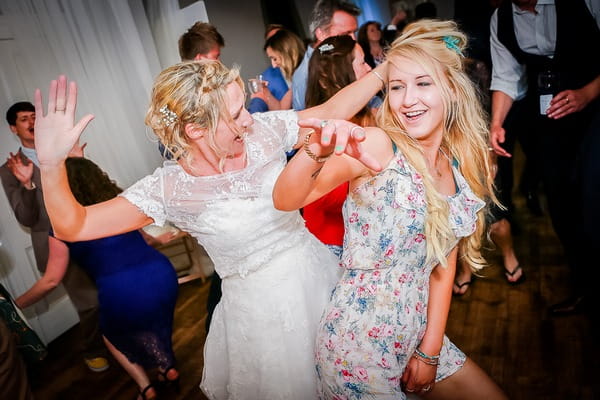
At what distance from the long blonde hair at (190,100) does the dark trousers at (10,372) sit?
116 cm

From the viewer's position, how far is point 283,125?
63.4 inches

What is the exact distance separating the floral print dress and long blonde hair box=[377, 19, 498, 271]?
1.6 inches

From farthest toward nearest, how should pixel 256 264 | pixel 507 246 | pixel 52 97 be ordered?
pixel 507 246 < pixel 256 264 < pixel 52 97

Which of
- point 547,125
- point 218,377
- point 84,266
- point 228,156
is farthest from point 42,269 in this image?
point 547,125

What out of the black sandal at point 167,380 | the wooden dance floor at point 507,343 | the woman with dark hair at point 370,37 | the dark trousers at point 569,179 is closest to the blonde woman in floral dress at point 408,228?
the wooden dance floor at point 507,343

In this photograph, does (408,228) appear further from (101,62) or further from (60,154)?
(101,62)

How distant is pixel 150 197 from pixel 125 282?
3.16ft

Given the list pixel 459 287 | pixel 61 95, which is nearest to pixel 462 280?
pixel 459 287

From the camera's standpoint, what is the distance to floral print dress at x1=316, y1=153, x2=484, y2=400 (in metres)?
1.15

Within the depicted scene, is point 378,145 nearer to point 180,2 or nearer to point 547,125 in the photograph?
point 547,125

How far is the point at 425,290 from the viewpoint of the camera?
1.31 metres

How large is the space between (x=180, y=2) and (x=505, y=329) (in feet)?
8.76

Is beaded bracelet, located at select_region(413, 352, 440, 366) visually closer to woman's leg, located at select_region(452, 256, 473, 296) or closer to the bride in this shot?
the bride

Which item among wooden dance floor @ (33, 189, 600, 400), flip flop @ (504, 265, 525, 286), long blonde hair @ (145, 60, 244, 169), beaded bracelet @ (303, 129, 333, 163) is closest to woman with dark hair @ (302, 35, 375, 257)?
long blonde hair @ (145, 60, 244, 169)
